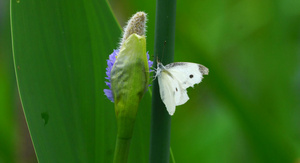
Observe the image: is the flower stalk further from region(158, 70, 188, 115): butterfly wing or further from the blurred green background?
the blurred green background

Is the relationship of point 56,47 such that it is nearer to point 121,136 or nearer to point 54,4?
point 54,4

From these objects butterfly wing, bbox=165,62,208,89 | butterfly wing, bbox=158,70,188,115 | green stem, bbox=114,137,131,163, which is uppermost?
butterfly wing, bbox=165,62,208,89

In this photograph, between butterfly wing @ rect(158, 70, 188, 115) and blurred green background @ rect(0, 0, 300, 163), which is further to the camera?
blurred green background @ rect(0, 0, 300, 163)

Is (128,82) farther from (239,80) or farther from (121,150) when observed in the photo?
(239,80)

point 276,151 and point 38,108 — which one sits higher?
point 38,108

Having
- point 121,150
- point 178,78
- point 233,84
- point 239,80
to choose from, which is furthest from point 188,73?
point 239,80

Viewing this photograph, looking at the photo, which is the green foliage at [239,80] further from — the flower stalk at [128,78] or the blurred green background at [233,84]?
the flower stalk at [128,78]

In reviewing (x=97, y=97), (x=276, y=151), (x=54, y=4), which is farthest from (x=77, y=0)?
(x=276, y=151)

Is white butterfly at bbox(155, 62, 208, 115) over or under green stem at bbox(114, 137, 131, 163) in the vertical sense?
over

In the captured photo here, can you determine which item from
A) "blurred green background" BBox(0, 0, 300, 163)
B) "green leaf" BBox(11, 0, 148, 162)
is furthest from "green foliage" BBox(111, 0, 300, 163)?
"green leaf" BBox(11, 0, 148, 162)
